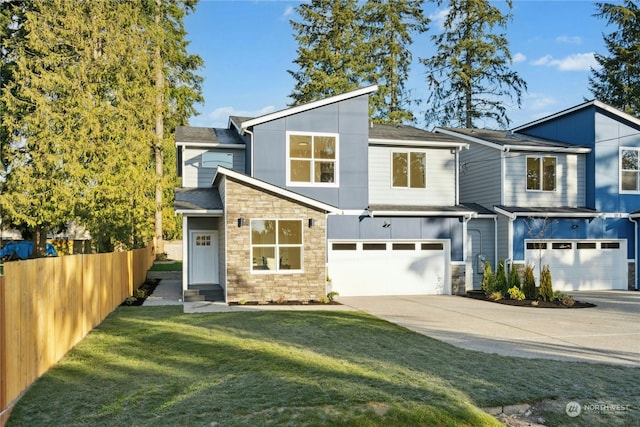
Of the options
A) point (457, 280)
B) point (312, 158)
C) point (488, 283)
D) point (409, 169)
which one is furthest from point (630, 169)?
point (312, 158)

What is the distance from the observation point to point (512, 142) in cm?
1888

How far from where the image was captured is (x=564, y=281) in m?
18.3

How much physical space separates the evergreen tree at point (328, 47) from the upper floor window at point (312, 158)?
15533 millimetres

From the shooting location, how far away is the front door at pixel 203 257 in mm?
16047

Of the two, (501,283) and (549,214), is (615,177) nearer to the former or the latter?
(549,214)

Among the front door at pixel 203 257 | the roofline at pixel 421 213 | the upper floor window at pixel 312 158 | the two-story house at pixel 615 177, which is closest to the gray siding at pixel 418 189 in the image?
the roofline at pixel 421 213

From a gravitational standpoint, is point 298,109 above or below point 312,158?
above

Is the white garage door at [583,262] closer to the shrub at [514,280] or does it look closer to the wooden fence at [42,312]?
the shrub at [514,280]

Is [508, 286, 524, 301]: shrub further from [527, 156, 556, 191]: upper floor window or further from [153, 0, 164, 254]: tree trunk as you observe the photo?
[153, 0, 164, 254]: tree trunk

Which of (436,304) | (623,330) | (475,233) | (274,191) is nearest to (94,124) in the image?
(274,191)

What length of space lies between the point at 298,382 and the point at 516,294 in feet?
36.3

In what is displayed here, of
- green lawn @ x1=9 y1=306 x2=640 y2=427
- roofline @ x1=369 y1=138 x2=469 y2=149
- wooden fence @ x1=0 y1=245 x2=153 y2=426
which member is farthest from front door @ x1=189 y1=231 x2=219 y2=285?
green lawn @ x1=9 y1=306 x2=640 y2=427

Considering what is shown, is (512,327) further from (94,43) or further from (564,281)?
(94,43)

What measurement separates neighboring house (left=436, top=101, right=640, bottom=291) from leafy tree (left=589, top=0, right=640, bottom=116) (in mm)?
14923
